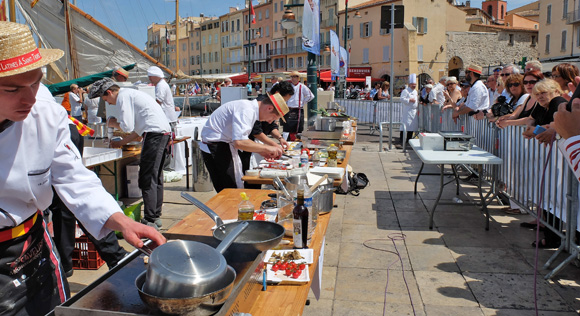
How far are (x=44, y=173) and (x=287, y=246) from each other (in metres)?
1.27

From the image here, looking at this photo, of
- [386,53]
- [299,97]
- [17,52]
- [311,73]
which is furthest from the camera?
[386,53]

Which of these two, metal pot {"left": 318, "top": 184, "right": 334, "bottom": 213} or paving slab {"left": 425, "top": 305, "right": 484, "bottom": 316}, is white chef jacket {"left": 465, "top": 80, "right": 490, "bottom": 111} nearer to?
paving slab {"left": 425, "top": 305, "right": 484, "bottom": 316}

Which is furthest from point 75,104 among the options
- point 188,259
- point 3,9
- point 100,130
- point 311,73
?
point 188,259

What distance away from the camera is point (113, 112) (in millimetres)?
6660

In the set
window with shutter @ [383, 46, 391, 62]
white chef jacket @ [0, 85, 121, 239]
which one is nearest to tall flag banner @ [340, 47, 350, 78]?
white chef jacket @ [0, 85, 121, 239]

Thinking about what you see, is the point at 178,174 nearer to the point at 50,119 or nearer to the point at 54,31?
the point at 50,119

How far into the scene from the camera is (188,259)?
4.65 feet

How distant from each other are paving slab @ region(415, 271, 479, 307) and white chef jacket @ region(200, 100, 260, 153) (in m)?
2.13

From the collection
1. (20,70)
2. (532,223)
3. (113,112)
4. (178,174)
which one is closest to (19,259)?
(20,70)

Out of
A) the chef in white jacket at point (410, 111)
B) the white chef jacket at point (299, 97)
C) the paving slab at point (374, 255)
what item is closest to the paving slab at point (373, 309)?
the paving slab at point (374, 255)

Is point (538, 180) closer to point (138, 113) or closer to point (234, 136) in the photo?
point (234, 136)

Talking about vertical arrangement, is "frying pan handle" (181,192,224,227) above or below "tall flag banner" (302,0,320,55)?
below

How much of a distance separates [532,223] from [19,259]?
18.3 ft

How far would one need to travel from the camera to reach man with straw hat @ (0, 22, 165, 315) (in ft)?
5.36
